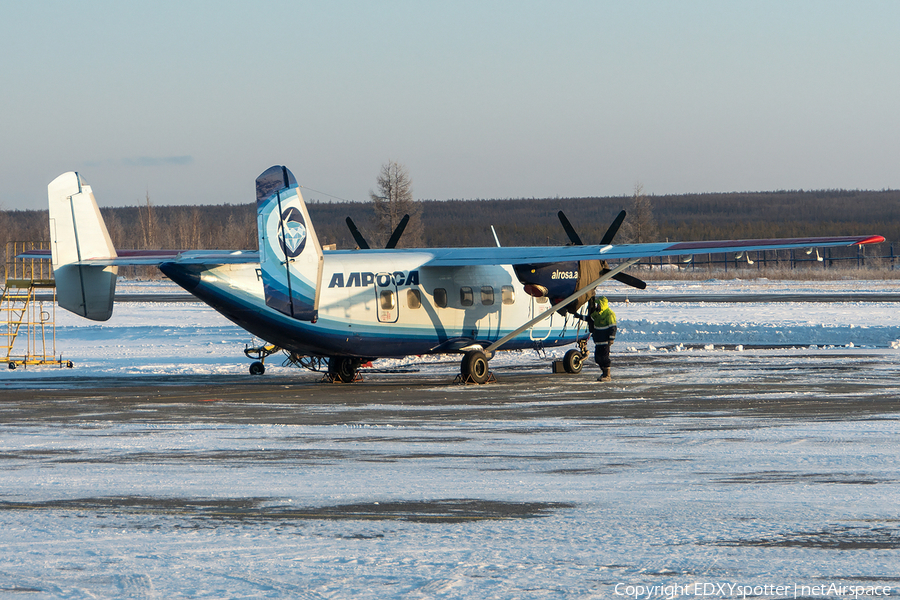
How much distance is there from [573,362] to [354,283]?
18.7 feet

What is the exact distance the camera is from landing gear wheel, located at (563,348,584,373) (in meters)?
23.2

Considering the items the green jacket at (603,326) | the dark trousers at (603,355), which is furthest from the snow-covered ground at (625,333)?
the dark trousers at (603,355)

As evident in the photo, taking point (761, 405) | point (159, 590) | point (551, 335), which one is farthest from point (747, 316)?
point (159, 590)

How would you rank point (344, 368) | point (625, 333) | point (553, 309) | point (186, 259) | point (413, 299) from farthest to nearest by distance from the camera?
point (625, 333), point (553, 309), point (344, 368), point (413, 299), point (186, 259)

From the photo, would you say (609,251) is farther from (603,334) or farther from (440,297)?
(440,297)

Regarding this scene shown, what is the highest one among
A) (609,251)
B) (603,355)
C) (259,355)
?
(609,251)

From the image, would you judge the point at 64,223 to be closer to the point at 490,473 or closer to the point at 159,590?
the point at 490,473

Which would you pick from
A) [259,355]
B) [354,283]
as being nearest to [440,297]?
[354,283]

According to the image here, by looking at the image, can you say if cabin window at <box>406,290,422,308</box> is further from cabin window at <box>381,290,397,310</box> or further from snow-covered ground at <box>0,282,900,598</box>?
snow-covered ground at <box>0,282,900,598</box>

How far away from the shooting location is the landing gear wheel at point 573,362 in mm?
23223

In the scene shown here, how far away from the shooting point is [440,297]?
21969mm

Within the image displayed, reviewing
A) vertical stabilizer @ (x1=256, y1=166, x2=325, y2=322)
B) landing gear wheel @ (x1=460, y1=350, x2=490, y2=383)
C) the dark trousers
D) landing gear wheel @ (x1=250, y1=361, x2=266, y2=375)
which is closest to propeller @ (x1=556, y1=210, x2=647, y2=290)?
the dark trousers

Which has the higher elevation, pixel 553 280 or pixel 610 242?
pixel 610 242

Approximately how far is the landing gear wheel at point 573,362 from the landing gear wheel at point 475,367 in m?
2.54
